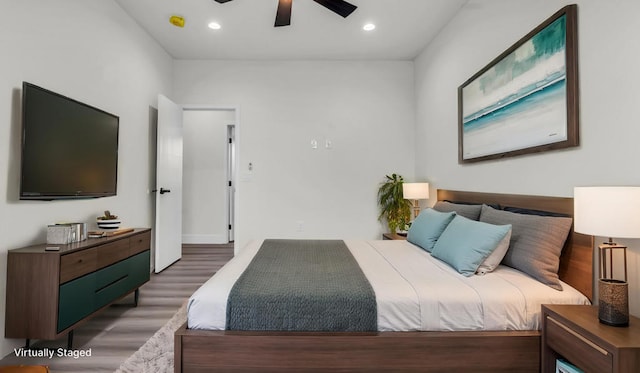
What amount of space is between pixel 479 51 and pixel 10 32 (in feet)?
11.5

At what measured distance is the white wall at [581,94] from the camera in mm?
1593

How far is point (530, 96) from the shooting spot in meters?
2.25

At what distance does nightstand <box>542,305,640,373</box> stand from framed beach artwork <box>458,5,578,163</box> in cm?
97

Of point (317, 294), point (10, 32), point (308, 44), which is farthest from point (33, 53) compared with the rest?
point (308, 44)

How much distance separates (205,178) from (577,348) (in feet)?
19.1

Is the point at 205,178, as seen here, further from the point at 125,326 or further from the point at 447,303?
the point at 447,303

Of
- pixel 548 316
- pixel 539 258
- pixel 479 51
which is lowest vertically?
pixel 548 316

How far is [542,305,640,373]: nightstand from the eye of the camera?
3.85 ft

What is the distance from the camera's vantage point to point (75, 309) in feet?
7.16

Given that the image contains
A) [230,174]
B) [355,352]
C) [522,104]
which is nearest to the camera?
[355,352]

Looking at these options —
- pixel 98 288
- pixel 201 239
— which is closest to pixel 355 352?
pixel 98 288

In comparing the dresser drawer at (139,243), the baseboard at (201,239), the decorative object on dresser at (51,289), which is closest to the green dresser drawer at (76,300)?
the decorative object on dresser at (51,289)

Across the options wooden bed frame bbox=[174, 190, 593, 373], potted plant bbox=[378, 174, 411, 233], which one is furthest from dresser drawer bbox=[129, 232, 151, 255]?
potted plant bbox=[378, 174, 411, 233]

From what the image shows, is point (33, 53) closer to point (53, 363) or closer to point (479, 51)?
point (53, 363)
